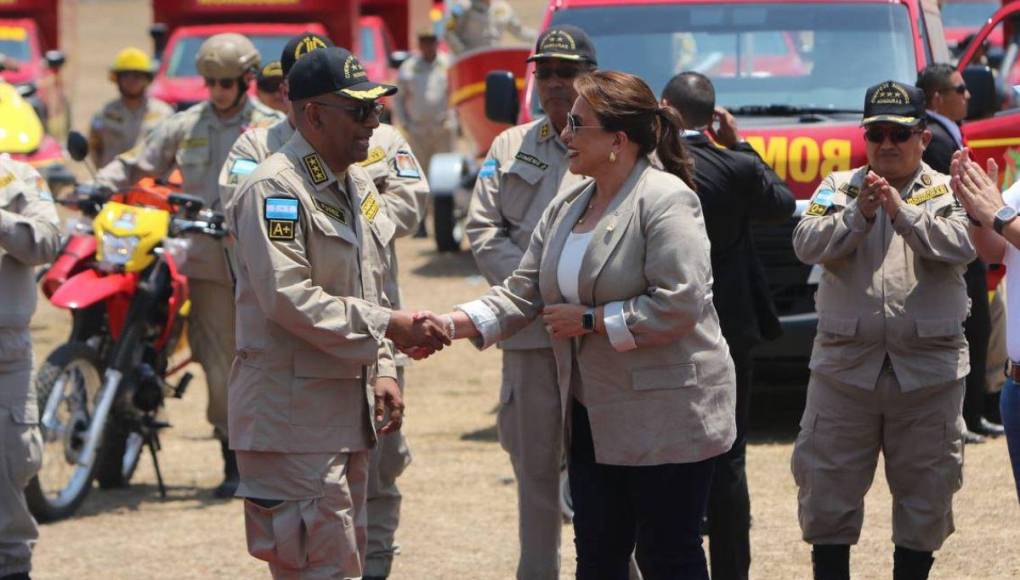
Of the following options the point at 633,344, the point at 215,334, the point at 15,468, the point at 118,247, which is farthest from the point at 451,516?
the point at 633,344

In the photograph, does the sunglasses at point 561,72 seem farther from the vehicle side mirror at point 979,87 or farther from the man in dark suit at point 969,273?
the vehicle side mirror at point 979,87

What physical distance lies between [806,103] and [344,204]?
178 inches

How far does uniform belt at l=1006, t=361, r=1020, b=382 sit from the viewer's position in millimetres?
5113

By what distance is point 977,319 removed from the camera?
8.70 meters

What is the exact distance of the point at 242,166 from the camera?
23.2 ft

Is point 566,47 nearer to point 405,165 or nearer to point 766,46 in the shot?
point 405,165

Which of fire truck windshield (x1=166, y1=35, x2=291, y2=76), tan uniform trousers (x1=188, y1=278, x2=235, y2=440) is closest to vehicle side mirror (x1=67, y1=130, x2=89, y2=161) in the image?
tan uniform trousers (x1=188, y1=278, x2=235, y2=440)

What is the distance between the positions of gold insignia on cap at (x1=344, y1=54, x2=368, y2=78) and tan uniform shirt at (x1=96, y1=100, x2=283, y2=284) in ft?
10.8

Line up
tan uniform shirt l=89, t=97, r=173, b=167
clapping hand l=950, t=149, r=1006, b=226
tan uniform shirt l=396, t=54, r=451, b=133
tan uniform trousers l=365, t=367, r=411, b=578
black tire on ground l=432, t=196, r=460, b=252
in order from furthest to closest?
tan uniform shirt l=396, t=54, r=451, b=133, black tire on ground l=432, t=196, r=460, b=252, tan uniform shirt l=89, t=97, r=173, b=167, tan uniform trousers l=365, t=367, r=411, b=578, clapping hand l=950, t=149, r=1006, b=226

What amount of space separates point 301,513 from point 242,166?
2368mm

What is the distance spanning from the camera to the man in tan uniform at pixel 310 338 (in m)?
4.94

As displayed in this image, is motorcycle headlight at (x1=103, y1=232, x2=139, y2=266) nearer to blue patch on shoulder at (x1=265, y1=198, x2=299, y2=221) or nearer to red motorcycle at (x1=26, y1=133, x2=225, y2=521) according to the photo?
red motorcycle at (x1=26, y1=133, x2=225, y2=521)

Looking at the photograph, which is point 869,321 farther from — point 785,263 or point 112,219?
point 112,219

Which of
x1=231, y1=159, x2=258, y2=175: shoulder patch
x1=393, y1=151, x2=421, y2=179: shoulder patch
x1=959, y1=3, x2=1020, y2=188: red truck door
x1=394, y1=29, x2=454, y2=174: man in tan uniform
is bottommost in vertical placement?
x1=394, y1=29, x2=454, y2=174: man in tan uniform
